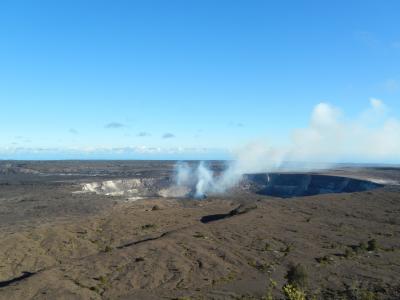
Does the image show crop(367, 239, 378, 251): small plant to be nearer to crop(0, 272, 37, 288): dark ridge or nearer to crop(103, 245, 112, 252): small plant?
crop(103, 245, 112, 252): small plant

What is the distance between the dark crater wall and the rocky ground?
36241 mm

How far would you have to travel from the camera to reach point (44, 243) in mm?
40312

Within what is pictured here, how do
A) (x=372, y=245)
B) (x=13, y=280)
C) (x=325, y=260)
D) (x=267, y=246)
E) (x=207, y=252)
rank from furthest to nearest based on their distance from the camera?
(x=267, y=246) < (x=372, y=245) < (x=207, y=252) < (x=325, y=260) < (x=13, y=280)

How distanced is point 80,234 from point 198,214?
17853 millimetres

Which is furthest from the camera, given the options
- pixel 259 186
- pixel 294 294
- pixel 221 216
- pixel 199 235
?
pixel 259 186

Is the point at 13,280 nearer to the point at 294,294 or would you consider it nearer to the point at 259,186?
the point at 294,294

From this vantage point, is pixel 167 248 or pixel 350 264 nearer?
pixel 350 264

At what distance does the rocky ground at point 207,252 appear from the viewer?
2594cm

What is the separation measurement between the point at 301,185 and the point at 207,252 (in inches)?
3060

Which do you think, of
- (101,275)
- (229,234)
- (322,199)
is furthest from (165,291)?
(322,199)

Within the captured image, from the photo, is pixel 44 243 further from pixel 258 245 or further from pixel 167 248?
pixel 258 245

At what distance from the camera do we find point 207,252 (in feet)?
114

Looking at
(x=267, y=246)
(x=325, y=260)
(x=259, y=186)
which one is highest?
(x=259, y=186)

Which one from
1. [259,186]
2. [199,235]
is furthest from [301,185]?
[199,235]
